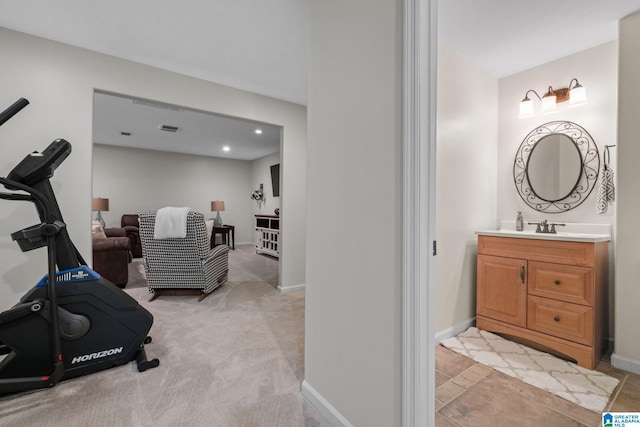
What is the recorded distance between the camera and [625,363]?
188 centimetres

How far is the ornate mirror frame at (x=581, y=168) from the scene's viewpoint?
231 centimetres

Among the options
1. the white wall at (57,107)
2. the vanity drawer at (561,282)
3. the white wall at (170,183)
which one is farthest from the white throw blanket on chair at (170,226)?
the white wall at (170,183)

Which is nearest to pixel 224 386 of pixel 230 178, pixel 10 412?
pixel 10 412

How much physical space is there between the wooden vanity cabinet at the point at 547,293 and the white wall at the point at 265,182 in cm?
561

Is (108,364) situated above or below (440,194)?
below

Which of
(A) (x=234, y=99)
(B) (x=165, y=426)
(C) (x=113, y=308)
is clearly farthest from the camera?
(A) (x=234, y=99)

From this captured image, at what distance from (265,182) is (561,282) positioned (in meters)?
6.76

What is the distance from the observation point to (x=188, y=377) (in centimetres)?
179

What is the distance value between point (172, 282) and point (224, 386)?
2024mm

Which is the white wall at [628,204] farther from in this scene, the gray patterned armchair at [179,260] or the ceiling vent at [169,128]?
the ceiling vent at [169,128]

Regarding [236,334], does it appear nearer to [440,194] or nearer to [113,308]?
[113,308]

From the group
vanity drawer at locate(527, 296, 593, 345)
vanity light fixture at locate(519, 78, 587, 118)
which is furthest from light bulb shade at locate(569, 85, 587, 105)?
vanity drawer at locate(527, 296, 593, 345)

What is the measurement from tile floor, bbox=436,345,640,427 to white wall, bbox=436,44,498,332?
0.52 m

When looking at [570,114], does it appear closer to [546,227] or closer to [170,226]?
[546,227]
